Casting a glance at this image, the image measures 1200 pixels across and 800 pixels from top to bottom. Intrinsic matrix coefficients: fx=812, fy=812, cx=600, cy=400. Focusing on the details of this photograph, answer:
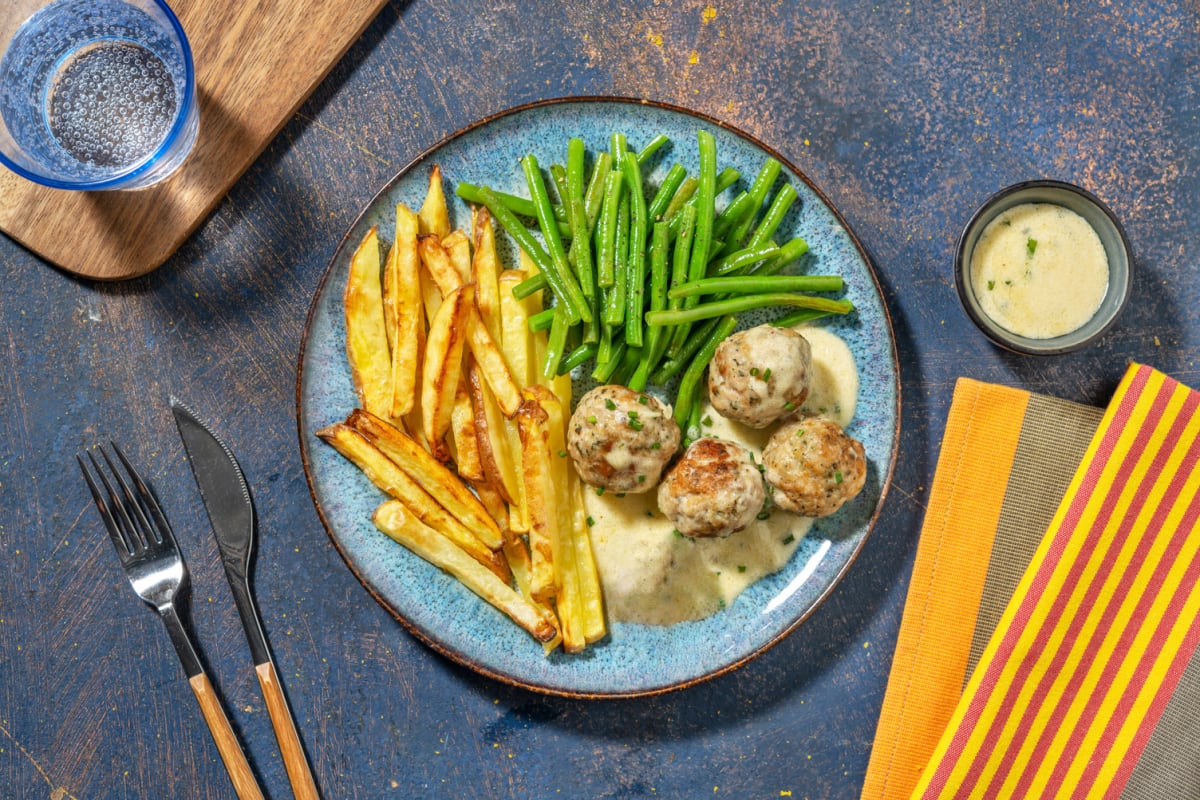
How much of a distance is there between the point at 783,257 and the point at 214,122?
7.47 feet

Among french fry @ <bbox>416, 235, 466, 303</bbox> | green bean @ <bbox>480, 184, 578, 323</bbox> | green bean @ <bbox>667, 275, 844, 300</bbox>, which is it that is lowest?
french fry @ <bbox>416, 235, 466, 303</bbox>

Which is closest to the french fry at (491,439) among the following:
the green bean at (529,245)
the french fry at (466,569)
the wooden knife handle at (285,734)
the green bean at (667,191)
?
the french fry at (466,569)

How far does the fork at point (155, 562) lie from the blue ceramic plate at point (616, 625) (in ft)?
2.52

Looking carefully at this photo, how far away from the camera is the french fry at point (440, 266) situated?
282cm

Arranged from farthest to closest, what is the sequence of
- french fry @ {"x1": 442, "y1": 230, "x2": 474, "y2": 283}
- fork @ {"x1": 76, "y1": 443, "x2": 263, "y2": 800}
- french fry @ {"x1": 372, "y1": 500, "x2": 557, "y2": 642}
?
1. fork @ {"x1": 76, "y1": 443, "x2": 263, "y2": 800}
2. french fry @ {"x1": 442, "y1": 230, "x2": 474, "y2": 283}
3. french fry @ {"x1": 372, "y1": 500, "x2": 557, "y2": 642}

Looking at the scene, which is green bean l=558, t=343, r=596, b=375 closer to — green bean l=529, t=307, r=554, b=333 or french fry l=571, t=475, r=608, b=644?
green bean l=529, t=307, r=554, b=333

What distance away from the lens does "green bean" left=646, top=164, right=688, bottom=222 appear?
2992mm

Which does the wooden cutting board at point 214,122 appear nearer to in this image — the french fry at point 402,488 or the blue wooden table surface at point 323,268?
the blue wooden table surface at point 323,268

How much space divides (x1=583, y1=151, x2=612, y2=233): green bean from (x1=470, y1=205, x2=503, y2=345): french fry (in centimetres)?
37

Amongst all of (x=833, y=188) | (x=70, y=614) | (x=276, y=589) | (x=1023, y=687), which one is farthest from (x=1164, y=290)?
(x=70, y=614)

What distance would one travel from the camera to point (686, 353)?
2984 mm

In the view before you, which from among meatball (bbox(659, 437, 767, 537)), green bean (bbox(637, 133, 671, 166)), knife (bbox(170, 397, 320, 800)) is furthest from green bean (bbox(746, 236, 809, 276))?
knife (bbox(170, 397, 320, 800))

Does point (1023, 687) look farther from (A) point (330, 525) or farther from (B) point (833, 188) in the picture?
(A) point (330, 525)

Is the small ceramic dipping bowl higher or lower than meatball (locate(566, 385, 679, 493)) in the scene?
higher
